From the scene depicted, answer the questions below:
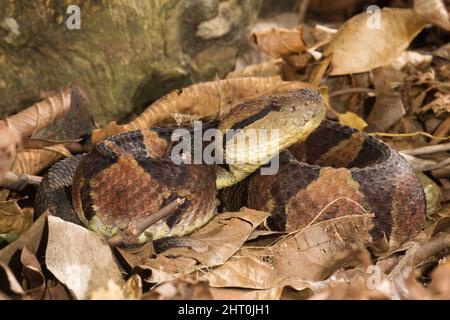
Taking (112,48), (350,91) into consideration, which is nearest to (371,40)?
(350,91)

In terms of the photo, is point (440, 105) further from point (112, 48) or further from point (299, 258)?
point (112, 48)

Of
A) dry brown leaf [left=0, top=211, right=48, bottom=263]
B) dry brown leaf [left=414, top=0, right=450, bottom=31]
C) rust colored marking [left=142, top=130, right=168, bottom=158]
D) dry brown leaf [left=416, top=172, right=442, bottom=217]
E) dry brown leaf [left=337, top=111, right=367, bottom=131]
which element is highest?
dry brown leaf [left=414, top=0, right=450, bottom=31]

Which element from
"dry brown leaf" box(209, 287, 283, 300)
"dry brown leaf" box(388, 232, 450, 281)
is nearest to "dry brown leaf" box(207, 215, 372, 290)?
"dry brown leaf" box(209, 287, 283, 300)

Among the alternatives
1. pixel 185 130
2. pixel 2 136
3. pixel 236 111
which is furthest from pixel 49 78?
pixel 2 136

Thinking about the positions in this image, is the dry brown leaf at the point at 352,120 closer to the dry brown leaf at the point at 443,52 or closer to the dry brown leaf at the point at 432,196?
the dry brown leaf at the point at 432,196

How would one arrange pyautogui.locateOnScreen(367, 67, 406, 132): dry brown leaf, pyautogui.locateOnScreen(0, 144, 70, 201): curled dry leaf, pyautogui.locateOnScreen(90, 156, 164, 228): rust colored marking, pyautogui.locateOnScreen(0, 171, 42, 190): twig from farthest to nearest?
pyautogui.locateOnScreen(367, 67, 406, 132): dry brown leaf
pyautogui.locateOnScreen(0, 144, 70, 201): curled dry leaf
pyautogui.locateOnScreen(0, 171, 42, 190): twig
pyautogui.locateOnScreen(90, 156, 164, 228): rust colored marking

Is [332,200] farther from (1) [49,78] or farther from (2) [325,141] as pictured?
(1) [49,78]

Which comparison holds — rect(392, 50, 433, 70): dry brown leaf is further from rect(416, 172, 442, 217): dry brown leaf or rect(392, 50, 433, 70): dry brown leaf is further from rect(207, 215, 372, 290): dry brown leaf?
rect(207, 215, 372, 290): dry brown leaf
